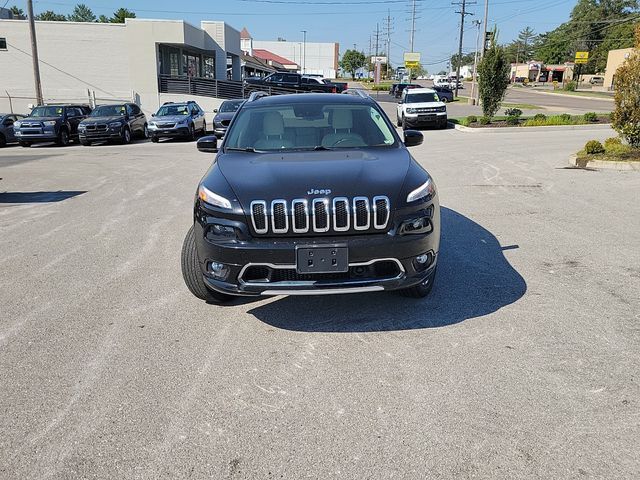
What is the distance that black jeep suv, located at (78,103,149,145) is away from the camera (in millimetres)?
21625

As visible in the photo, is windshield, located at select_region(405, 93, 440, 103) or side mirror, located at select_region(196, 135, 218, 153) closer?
side mirror, located at select_region(196, 135, 218, 153)

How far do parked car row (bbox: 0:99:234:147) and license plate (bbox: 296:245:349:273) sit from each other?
1770cm

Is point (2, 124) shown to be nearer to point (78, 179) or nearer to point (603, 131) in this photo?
point (78, 179)

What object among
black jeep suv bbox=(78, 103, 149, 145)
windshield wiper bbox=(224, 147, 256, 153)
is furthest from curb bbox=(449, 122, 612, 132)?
windshield wiper bbox=(224, 147, 256, 153)

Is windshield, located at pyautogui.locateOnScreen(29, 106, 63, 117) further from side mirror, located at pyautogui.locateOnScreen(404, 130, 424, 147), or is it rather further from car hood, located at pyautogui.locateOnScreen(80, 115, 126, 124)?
side mirror, located at pyautogui.locateOnScreen(404, 130, 424, 147)

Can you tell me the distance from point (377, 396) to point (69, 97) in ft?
121

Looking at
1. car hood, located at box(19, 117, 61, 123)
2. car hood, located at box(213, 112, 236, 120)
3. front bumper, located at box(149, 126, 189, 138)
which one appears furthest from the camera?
front bumper, located at box(149, 126, 189, 138)

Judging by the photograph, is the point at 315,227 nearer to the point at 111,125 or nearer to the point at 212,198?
the point at 212,198

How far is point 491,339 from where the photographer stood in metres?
3.96

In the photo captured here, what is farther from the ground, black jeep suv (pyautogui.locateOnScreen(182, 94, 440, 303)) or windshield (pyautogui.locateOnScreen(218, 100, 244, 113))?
windshield (pyautogui.locateOnScreen(218, 100, 244, 113))

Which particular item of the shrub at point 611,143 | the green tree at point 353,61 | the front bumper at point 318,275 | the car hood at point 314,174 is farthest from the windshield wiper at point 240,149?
the green tree at point 353,61

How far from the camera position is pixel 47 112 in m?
23.0

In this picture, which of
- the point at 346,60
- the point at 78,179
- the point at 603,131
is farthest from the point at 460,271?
the point at 346,60

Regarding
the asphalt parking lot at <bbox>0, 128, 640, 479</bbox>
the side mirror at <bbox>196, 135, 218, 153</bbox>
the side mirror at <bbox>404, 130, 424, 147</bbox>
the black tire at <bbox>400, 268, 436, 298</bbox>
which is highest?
the side mirror at <bbox>404, 130, 424, 147</bbox>
